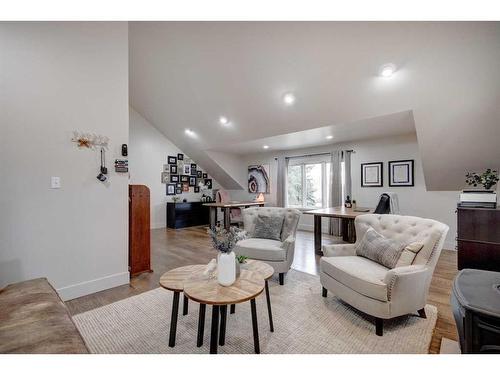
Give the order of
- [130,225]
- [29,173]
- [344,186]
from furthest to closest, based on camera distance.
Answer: [344,186] → [130,225] → [29,173]

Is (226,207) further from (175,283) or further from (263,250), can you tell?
(175,283)

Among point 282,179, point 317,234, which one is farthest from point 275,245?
point 282,179

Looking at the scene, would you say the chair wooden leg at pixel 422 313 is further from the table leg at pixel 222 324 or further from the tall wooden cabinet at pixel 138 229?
the tall wooden cabinet at pixel 138 229

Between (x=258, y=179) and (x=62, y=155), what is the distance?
17.6 ft

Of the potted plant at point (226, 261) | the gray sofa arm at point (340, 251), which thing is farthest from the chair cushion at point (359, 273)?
the potted plant at point (226, 261)

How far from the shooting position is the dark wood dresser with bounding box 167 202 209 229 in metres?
6.47

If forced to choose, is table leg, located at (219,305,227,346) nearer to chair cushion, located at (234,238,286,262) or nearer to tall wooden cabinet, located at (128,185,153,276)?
chair cushion, located at (234,238,286,262)

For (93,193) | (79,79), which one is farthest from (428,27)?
(93,193)
